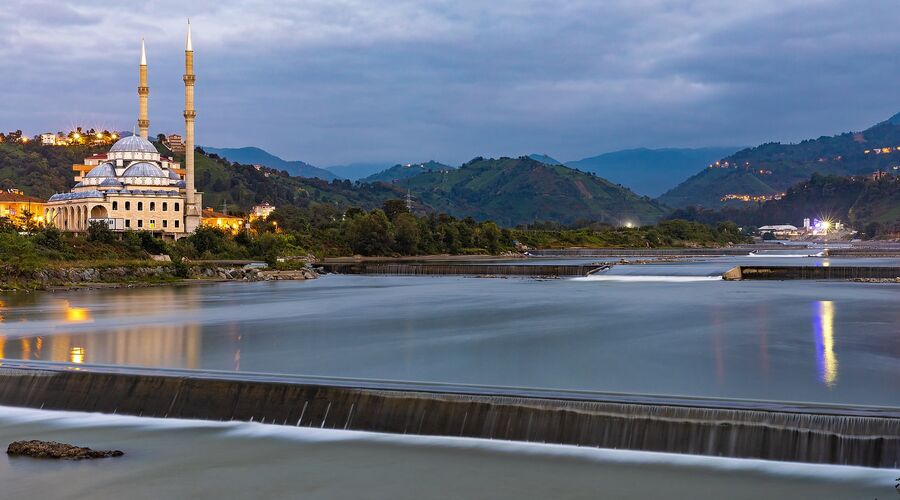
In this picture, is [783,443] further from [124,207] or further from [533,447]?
[124,207]

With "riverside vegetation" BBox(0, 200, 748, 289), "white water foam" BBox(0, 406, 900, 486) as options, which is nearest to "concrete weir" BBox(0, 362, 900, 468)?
"white water foam" BBox(0, 406, 900, 486)

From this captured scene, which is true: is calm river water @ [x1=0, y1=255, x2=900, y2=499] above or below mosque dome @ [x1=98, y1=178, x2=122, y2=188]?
below

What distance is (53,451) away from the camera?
13641mm

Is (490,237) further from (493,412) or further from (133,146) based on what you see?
(493,412)

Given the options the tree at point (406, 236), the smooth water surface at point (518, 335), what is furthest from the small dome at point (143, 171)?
the smooth water surface at point (518, 335)

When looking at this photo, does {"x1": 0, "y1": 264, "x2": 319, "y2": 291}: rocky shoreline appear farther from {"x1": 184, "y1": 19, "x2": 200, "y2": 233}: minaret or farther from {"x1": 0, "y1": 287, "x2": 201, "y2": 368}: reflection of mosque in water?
{"x1": 184, "y1": 19, "x2": 200, "y2": 233}: minaret

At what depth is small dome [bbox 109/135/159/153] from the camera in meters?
94.6

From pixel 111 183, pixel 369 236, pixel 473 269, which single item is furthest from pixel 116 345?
pixel 369 236

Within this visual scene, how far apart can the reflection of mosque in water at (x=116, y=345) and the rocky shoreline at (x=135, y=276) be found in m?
14.3

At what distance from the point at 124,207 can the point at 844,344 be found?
242 feet

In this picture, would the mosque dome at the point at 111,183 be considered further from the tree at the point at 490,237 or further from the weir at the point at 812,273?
the weir at the point at 812,273

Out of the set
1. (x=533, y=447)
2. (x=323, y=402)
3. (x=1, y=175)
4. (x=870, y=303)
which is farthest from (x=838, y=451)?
(x=1, y=175)

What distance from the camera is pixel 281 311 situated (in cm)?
3588

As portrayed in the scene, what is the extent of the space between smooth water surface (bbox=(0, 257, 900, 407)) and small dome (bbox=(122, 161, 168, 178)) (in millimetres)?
43525
